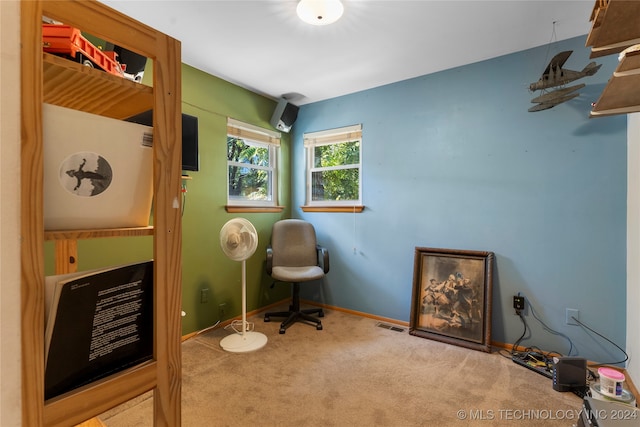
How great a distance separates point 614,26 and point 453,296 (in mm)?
2222

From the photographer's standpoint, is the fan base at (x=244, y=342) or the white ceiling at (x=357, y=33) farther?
the fan base at (x=244, y=342)

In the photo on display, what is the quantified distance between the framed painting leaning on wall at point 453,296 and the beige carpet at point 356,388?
0.14 m

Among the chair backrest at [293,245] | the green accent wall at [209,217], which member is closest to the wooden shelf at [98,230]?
the green accent wall at [209,217]

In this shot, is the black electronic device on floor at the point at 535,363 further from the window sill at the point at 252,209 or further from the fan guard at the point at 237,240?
the window sill at the point at 252,209

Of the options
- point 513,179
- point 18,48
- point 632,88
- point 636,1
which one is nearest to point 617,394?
point 513,179

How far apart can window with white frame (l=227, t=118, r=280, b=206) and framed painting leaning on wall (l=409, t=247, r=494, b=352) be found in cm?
192

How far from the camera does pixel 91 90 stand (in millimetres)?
848

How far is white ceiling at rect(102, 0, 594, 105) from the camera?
1.93 metres

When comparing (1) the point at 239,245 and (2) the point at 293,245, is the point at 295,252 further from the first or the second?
(1) the point at 239,245

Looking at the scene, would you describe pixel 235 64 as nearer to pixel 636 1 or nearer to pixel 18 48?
pixel 18 48

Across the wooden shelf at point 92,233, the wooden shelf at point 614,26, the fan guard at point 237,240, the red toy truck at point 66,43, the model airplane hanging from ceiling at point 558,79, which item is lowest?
the fan guard at point 237,240

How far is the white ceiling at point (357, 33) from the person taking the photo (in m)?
1.93

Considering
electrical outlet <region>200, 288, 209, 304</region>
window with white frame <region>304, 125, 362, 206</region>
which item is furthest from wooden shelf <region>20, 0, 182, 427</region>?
window with white frame <region>304, 125, 362, 206</region>

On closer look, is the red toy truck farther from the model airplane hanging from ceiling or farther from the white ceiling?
the model airplane hanging from ceiling
